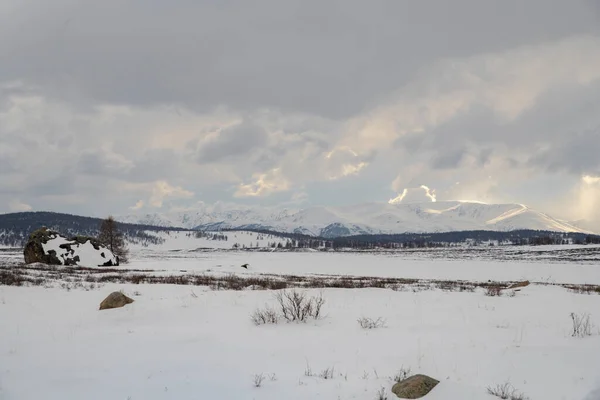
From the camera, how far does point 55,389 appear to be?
272 inches

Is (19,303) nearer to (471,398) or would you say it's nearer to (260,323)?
(260,323)

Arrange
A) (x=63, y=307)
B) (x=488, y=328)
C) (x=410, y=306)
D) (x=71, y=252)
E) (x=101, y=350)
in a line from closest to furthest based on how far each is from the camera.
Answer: (x=101, y=350) < (x=488, y=328) < (x=63, y=307) < (x=410, y=306) < (x=71, y=252)

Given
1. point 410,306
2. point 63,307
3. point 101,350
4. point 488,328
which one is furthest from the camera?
point 410,306

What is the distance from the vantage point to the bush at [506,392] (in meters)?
6.50

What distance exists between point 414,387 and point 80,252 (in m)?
47.2

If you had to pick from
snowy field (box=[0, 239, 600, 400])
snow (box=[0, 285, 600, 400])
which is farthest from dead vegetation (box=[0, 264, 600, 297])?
snow (box=[0, 285, 600, 400])

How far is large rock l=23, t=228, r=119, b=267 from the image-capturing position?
4278 centimetres

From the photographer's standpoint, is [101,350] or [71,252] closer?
[101,350]

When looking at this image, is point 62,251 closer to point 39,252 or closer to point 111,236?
point 39,252

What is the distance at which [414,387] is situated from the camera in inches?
260

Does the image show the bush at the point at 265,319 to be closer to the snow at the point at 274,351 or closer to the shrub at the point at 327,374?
the snow at the point at 274,351

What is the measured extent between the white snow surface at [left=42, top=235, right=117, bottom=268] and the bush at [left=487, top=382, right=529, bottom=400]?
46.7 metres

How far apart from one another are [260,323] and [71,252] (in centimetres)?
4059

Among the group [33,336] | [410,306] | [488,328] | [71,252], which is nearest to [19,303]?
[33,336]
